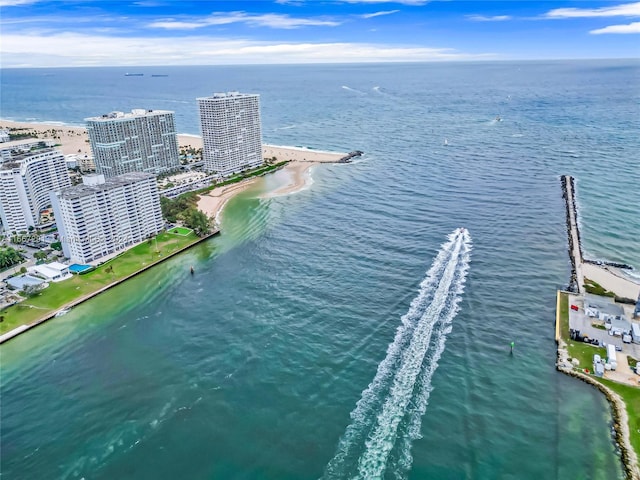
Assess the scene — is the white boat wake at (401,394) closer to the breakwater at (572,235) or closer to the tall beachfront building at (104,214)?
the breakwater at (572,235)

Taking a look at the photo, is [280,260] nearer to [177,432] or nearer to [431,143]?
[177,432]

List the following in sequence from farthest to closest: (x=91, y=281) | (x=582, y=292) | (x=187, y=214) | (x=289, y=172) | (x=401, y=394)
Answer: (x=289, y=172) < (x=187, y=214) < (x=91, y=281) < (x=582, y=292) < (x=401, y=394)

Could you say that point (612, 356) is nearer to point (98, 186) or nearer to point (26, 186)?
point (98, 186)

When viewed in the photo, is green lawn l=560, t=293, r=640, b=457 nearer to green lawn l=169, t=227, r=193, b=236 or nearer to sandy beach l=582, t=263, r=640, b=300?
sandy beach l=582, t=263, r=640, b=300

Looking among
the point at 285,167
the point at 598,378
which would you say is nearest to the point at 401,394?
the point at 598,378

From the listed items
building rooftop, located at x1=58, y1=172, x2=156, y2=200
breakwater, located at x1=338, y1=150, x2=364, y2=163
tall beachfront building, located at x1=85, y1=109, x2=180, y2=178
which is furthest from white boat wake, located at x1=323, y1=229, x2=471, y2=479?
tall beachfront building, located at x1=85, y1=109, x2=180, y2=178
